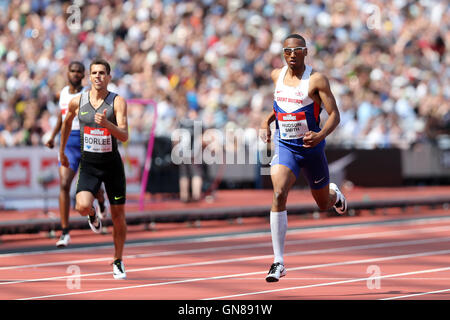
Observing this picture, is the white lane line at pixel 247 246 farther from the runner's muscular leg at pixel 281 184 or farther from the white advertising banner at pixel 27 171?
the white advertising banner at pixel 27 171

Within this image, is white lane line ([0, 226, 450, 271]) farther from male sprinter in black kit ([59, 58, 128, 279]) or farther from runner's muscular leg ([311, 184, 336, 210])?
runner's muscular leg ([311, 184, 336, 210])

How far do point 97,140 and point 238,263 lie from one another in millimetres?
2854

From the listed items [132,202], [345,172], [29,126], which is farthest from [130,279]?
[345,172]

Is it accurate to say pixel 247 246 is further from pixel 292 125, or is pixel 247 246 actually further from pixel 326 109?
pixel 326 109

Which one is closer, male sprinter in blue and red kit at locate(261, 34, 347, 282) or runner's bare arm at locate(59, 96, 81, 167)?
male sprinter in blue and red kit at locate(261, 34, 347, 282)

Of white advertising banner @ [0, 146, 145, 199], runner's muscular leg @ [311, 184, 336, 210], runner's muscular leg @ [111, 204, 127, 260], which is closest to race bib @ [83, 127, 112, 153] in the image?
runner's muscular leg @ [111, 204, 127, 260]

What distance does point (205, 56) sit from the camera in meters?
27.3

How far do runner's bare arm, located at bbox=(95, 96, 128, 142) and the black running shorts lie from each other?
1.71 feet

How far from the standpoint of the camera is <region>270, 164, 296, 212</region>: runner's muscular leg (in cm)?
888

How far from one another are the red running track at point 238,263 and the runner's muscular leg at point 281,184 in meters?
0.82

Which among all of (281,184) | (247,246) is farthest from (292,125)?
(247,246)

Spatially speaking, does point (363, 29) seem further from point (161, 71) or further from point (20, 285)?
point (20, 285)

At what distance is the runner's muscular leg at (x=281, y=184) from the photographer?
29.1ft

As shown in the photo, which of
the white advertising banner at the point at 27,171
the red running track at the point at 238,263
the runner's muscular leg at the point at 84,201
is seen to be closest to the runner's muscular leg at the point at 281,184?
the red running track at the point at 238,263
